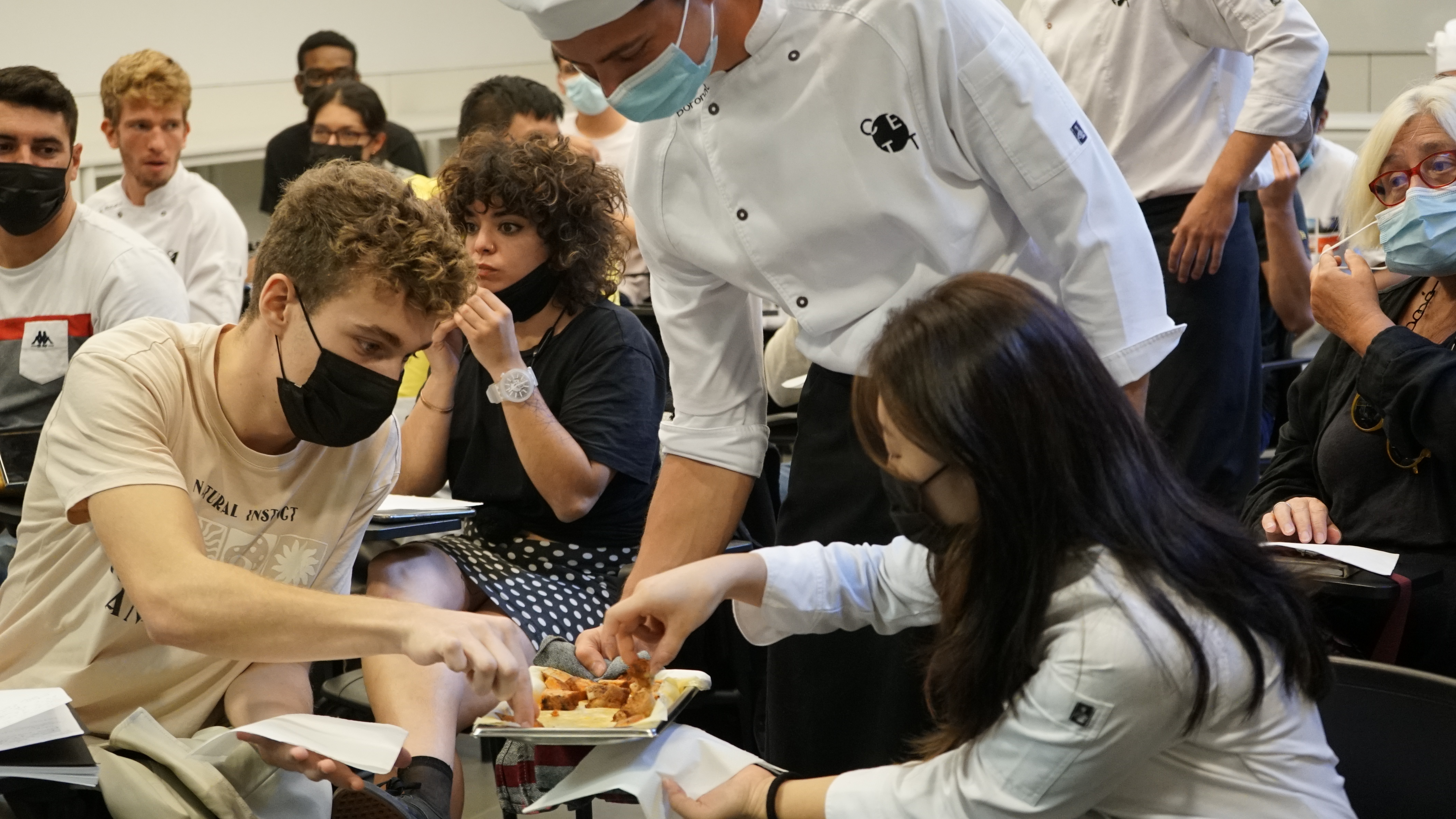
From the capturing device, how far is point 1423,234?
242 centimetres

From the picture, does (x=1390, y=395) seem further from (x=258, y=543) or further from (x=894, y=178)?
(x=258, y=543)

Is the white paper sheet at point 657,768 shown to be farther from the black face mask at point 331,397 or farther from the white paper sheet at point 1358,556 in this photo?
the white paper sheet at point 1358,556

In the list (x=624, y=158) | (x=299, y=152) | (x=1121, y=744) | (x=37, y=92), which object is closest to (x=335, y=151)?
(x=299, y=152)

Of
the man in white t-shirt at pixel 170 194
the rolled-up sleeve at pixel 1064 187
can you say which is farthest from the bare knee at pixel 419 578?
the man in white t-shirt at pixel 170 194

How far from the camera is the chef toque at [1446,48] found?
187 inches

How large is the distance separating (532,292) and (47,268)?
4.72 feet

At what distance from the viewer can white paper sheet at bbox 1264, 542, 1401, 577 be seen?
2.09 meters

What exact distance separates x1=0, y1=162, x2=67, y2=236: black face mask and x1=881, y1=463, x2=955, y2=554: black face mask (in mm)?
2590

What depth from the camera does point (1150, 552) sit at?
140cm

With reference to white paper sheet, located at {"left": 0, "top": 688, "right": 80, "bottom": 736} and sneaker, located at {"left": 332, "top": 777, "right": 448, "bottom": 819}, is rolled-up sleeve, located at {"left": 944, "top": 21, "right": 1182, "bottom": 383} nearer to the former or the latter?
sneaker, located at {"left": 332, "top": 777, "right": 448, "bottom": 819}

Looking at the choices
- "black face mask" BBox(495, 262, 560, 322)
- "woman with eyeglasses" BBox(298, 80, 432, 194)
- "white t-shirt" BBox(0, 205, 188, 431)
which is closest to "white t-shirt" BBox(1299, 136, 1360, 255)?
"black face mask" BBox(495, 262, 560, 322)

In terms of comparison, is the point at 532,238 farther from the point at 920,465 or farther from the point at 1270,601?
the point at 1270,601

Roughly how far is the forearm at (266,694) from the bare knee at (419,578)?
1.65 ft

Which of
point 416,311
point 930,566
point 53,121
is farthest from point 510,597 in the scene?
point 53,121
